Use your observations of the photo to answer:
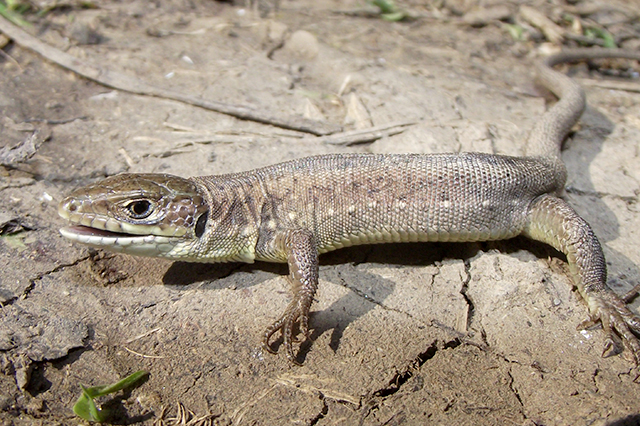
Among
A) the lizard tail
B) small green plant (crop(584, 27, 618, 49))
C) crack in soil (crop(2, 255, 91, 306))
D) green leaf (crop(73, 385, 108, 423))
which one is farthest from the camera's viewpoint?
small green plant (crop(584, 27, 618, 49))

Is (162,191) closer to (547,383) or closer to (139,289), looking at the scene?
(139,289)

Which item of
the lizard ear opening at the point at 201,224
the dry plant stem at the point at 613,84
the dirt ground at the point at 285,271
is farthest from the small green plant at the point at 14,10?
the dry plant stem at the point at 613,84

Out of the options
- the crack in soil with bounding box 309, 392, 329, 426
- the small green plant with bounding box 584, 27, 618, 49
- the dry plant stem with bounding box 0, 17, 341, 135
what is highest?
the small green plant with bounding box 584, 27, 618, 49

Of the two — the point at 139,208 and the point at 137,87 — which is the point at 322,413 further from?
the point at 137,87

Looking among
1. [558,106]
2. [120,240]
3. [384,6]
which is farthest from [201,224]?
[384,6]

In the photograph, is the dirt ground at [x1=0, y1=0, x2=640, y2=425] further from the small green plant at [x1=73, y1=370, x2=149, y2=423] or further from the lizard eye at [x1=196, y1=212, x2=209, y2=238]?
the lizard eye at [x1=196, y1=212, x2=209, y2=238]

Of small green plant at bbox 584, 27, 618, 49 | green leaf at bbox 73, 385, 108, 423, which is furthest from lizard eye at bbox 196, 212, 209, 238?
small green plant at bbox 584, 27, 618, 49
